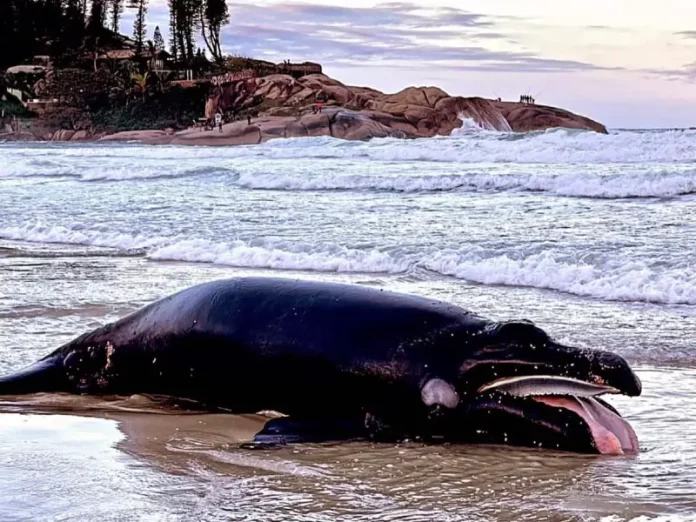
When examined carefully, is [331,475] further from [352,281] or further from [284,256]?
[284,256]

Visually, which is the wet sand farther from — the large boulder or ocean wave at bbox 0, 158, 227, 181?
the large boulder

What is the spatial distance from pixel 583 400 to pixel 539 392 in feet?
0.58

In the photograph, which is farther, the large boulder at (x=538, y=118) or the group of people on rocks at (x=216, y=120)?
the group of people on rocks at (x=216, y=120)

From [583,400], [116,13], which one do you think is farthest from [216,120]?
[583,400]

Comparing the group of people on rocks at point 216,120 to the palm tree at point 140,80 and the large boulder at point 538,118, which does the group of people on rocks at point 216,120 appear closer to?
the palm tree at point 140,80

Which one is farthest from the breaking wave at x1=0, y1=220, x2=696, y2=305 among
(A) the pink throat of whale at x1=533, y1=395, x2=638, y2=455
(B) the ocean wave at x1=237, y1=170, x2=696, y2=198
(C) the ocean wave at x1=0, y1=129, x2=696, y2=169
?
(C) the ocean wave at x1=0, y1=129, x2=696, y2=169

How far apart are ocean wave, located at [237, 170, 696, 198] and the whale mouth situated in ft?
49.5

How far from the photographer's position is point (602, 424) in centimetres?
420

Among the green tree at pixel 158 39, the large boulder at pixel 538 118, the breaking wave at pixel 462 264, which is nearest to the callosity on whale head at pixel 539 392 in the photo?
the breaking wave at pixel 462 264

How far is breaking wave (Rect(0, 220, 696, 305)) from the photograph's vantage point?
29.4 ft

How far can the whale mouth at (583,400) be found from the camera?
4.11 m

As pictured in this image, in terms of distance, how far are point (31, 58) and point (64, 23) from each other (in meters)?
5.50

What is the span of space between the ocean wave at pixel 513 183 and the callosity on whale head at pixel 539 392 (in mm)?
15132

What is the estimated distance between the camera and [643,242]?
11.6 m
